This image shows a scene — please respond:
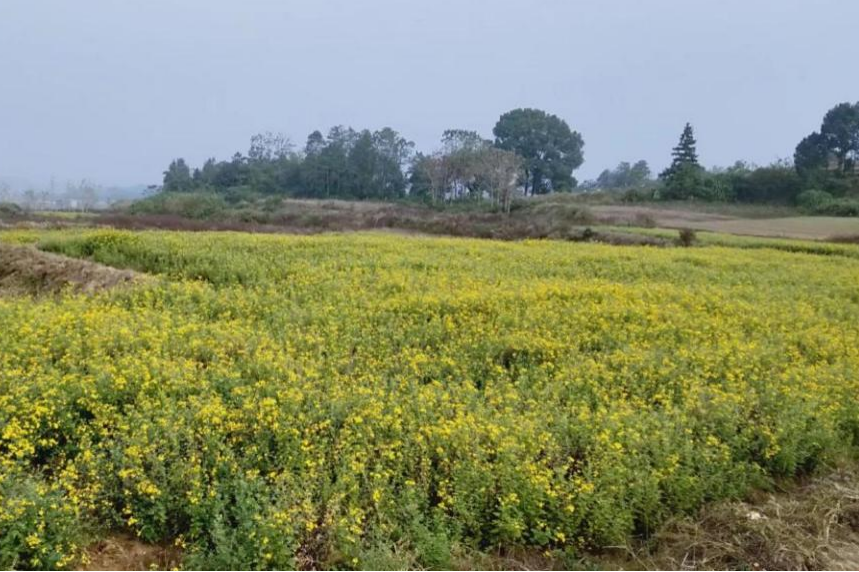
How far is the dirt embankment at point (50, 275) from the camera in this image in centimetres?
955

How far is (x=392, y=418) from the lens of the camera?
4426mm

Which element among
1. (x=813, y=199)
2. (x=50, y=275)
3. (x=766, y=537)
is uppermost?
(x=813, y=199)

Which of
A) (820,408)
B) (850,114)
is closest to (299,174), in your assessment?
(850,114)

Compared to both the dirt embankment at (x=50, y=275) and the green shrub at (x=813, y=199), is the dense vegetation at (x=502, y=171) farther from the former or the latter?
the dirt embankment at (x=50, y=275)

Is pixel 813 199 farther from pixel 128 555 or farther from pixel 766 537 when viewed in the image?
pixel 128 555

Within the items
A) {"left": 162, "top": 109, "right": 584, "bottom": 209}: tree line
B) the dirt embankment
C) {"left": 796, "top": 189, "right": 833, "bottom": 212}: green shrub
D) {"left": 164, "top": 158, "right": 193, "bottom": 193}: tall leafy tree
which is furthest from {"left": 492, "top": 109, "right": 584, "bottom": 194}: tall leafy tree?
the dirt embankment

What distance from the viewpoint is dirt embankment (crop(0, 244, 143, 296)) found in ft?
31.3

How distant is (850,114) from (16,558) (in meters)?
60.3

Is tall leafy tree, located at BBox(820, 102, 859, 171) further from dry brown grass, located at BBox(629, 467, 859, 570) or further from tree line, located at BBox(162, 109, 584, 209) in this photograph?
dry brown grass, located at BBox(629, 467, 859, 570)

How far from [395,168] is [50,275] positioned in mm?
57668

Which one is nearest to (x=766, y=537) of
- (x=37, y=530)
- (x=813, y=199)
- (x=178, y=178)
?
(x=37, y=530)

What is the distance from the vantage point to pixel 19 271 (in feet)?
35.8

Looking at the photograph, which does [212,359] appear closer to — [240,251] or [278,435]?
[278,435]

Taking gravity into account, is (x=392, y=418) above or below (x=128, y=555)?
above
